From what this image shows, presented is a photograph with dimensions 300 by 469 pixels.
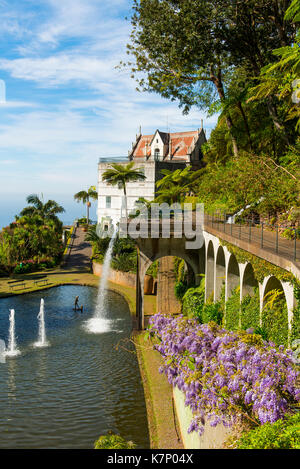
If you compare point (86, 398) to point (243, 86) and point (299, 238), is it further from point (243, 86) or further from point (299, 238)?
point (243, 86)

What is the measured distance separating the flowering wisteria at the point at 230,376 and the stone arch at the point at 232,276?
A: 7.35 metres

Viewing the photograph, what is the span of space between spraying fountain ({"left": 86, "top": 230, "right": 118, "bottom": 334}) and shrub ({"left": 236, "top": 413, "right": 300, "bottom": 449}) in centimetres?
1877

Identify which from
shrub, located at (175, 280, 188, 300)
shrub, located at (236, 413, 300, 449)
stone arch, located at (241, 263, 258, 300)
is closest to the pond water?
shrub, located at (175, 280, 188, 300)

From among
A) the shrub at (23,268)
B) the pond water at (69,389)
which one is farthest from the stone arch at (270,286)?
the shrub at (23,268)

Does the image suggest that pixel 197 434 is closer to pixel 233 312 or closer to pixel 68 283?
pixel 233 312

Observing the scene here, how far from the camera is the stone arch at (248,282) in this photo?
55.0 ft

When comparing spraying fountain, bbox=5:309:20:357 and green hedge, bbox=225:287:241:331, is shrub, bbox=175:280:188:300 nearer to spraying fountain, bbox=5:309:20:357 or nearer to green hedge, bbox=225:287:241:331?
green hedge, bbox=225:287:241:331

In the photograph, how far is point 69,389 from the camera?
1773 centimetres

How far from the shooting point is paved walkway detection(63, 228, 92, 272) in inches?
2044

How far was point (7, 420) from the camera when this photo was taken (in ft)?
49.9

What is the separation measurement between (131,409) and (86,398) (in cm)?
207

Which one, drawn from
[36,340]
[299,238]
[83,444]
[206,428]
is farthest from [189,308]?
[206,428]

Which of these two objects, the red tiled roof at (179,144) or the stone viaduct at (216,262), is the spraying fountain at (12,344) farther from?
the red tiled roof at (179,144)
